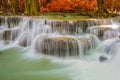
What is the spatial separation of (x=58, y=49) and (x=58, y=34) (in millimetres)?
1276

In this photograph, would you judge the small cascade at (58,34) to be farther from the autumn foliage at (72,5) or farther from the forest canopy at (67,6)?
the autumn foliage at (72,5)

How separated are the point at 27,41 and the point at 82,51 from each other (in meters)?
2.53

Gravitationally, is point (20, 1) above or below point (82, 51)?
above

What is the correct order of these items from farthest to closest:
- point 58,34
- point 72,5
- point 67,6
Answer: point 67,6, point 72,5, point 58,34

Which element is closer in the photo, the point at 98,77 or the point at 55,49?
the point at 98,77

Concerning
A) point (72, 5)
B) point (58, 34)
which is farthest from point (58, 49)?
point (72, 5)

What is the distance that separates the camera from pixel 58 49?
882cm

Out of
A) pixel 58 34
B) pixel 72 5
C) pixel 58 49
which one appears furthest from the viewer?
pixel 72 5

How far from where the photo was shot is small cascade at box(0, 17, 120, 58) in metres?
8.85

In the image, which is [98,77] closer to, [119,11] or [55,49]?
[55,49]

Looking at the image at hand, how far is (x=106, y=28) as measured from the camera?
31.6ft

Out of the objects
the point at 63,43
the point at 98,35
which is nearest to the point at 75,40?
the point at 63,43

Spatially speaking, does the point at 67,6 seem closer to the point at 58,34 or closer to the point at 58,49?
the point at 58,34

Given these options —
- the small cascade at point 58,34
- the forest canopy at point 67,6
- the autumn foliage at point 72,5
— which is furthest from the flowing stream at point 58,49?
the autumn foliage at point 72,5
